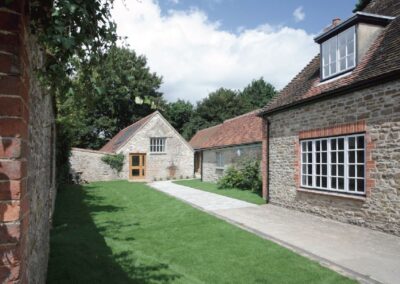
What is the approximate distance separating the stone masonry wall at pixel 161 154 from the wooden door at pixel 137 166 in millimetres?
337

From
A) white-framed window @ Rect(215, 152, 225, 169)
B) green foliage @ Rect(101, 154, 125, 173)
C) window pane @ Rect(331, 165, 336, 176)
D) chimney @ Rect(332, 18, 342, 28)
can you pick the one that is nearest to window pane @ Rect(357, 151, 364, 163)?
window pane @ Rect(331, 165, 336, 176)

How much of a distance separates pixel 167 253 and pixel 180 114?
41.5 meters

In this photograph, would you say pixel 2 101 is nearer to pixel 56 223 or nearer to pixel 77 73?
pixel 77 73

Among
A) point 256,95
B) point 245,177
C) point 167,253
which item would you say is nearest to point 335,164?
point 167,253

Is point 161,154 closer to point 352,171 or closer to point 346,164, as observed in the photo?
point 346,164

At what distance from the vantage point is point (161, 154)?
32.2 m

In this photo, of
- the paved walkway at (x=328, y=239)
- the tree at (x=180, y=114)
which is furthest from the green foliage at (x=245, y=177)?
the tree at (x=180, y=114)

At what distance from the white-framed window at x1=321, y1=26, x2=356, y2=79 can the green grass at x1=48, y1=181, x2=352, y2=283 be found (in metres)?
6.14

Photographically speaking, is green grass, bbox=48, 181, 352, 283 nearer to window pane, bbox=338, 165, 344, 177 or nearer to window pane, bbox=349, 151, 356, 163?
window pane, bbox=338, 165, 344, 177

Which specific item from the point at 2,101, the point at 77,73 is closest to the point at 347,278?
the point at 77,73

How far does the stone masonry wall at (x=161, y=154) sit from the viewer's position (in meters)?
31.2

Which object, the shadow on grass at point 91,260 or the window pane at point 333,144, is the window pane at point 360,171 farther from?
the shadow on grass at point 91,260

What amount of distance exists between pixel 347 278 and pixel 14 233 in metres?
5.27

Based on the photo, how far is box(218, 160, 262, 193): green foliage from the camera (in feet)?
60.7
